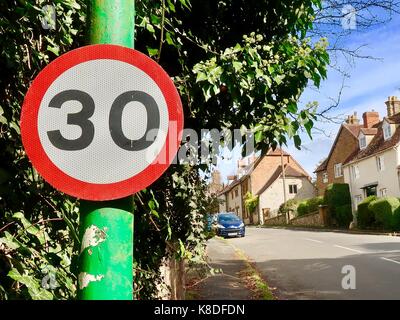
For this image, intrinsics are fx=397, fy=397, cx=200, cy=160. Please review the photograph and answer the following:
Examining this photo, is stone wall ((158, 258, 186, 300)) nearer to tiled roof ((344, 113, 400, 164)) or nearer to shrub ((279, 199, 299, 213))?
tiled roof ((344, 113, 400, 164))

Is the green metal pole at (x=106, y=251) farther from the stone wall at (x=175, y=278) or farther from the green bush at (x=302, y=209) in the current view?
the green bush at (x=302, y=209)

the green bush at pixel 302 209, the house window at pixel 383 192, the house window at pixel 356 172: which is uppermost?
the house window at pixel 356 172

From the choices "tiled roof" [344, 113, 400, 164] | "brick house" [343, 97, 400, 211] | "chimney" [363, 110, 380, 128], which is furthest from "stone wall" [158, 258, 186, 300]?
"chimney" [363, 110, 380, 128]

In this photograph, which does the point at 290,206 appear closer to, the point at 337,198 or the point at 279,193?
the point at 279,193

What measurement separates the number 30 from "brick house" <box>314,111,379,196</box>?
41583mm

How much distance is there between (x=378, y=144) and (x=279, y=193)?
906 inches

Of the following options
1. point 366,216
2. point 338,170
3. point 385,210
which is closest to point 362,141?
point 338,170

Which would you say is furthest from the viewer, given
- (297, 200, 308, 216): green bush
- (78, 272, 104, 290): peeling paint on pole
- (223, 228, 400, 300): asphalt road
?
(297, 200, 308, 216): green bush

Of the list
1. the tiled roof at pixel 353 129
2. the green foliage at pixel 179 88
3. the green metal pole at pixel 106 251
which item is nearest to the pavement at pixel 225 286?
the green foliage at pixel 179 88

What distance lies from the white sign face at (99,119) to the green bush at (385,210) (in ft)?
94.6

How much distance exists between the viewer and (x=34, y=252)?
7.84ft

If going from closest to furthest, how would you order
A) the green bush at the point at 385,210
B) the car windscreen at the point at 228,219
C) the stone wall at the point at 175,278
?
the stone wall at the point at 175,278
the green bush at the point at 385,210
the car windscreen at the point at 228,219

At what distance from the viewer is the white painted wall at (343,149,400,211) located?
33188 mm

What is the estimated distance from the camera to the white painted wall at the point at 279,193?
58.0 metres
